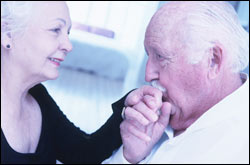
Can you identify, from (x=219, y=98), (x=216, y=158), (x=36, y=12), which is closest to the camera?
(x=36, y=12)

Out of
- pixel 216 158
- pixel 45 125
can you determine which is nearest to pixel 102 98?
pixel 45 125

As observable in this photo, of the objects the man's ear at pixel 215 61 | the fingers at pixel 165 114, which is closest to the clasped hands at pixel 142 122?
the fingers at pixel 165 114

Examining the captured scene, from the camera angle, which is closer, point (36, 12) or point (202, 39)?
point (36, 12)

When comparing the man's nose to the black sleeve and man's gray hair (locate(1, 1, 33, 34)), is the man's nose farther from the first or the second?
man's gray hair (locate(1, 1, 33, 34))

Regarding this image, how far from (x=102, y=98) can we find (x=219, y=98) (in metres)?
0.29

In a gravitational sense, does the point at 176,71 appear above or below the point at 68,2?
below

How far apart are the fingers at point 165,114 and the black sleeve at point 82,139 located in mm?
93

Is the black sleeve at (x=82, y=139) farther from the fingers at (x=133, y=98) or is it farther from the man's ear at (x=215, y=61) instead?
the man's ear at (x=215, y=61)

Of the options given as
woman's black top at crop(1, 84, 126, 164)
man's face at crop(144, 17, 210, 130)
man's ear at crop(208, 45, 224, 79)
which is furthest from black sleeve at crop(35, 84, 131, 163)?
man's ear at crop(208, 45, 224, 79)

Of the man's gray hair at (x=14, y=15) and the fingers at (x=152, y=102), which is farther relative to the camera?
the fingers at (x=152, y=102)

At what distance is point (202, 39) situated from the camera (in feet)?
1.86

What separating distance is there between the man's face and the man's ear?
2 centimetres

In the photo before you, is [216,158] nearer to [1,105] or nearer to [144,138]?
[144,138]

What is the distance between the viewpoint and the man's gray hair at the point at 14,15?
377 millimetres
